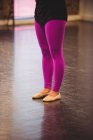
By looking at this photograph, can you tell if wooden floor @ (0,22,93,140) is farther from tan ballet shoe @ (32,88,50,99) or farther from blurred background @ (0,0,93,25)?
blurred background @ (0,0,93,25)

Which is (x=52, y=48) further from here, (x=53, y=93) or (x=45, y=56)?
(x=53, y=93)

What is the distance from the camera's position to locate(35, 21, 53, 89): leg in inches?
134

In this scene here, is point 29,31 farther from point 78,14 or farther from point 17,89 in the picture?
point 17,89

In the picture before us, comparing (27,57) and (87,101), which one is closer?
(87,101)

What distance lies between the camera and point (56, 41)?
3295 mm

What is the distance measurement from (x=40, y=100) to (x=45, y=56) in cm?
41

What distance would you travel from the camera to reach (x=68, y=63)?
194 inches

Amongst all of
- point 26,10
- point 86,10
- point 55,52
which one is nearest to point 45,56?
point 55,52

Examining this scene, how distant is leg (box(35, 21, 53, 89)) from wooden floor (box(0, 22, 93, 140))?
0.22 m

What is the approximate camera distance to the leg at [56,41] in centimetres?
324

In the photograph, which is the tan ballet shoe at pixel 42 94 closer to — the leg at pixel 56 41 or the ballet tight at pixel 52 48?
the ballet tight at pixel 52 48

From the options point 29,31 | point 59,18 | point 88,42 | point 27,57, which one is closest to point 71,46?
point 88,42

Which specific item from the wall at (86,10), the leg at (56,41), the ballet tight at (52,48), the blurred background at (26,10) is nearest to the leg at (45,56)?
the ballet tight at (52,48)

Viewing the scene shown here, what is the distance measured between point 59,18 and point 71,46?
9.62 feet
